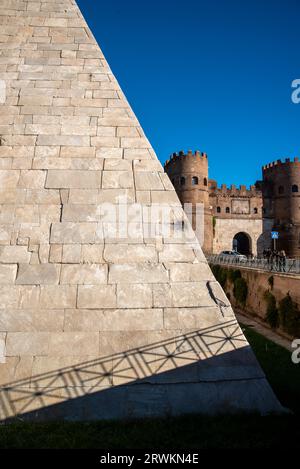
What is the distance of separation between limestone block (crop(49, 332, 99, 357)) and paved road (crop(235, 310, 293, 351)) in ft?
31.4

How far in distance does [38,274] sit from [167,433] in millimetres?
2546

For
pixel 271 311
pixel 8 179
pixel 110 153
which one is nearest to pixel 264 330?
pixel 271 311

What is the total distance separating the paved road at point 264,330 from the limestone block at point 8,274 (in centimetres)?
1025

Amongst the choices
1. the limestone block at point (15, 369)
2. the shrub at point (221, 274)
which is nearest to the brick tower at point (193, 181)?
the shrub at point (221, 274)

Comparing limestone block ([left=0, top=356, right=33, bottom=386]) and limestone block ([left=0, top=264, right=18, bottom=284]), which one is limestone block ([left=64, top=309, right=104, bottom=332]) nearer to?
limestone block ([left=0, top=356, right=33, bottom=386])

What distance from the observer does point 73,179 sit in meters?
5.37

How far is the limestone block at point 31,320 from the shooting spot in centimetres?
436

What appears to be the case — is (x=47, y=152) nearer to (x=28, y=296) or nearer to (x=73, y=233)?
(x=73, y=233)

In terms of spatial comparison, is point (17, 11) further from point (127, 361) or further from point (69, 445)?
point (69, 445)

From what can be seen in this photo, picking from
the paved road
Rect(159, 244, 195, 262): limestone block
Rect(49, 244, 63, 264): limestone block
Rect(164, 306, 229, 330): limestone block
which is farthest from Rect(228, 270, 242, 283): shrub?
Rect(49, 244, 63, 264): limestone block

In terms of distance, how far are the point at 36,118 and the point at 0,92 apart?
36.8 inches

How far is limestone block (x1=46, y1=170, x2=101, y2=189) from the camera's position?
532 cm

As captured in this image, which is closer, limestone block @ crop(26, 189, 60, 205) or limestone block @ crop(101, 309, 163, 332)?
limestone block @ crop(101, 309, 163, 332)

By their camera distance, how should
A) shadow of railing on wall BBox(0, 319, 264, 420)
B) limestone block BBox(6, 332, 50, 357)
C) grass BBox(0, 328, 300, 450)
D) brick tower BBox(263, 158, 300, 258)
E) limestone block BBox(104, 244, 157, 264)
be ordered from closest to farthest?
grass BBox(0, 328, 300, 450), shadow of railing on wall BBox(0, 319, 264, 420), limestone block BBox(6, 332, 50, 357), limestone block BBox(104, 244, 157, 264), brick tower BBox(263, 158, 300, 258)
